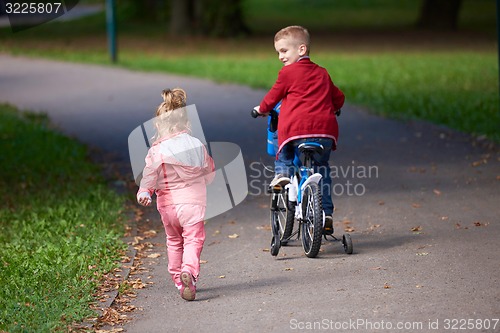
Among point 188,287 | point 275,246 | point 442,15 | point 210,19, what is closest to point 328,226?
point 275,246

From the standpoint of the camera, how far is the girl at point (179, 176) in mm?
6574

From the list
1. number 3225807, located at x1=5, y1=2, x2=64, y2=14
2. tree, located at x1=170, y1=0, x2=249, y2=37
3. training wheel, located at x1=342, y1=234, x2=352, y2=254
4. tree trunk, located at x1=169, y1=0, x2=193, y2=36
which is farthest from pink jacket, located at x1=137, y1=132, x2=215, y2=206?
tree trunk, located at x1=169, y1=0, x2=193, y2=36

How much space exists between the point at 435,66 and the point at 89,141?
11.9 meters

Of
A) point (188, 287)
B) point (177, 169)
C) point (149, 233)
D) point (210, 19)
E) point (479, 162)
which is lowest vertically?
point (210, 19)

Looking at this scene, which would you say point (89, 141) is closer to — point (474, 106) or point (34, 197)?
point (34, 197)

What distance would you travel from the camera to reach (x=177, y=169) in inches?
261

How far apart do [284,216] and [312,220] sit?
2.36 feet

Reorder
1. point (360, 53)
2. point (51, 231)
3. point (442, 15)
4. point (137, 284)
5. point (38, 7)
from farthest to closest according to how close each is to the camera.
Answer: point (442, 15) → point (360, 53) → point (38, 7) → point (51, 231) → point (137, 284)

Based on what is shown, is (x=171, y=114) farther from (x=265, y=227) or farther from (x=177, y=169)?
(x=265, y=227)

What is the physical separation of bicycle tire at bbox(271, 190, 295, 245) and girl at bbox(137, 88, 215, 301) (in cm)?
122

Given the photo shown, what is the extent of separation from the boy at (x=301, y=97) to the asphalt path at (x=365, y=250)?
96 centimetres

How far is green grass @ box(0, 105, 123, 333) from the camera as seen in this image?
6371mm

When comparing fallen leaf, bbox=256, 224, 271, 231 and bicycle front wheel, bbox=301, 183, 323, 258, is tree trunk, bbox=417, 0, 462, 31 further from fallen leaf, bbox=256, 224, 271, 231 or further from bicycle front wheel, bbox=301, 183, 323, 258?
bicycle front wheel, bbox=301, 183, 323, 258

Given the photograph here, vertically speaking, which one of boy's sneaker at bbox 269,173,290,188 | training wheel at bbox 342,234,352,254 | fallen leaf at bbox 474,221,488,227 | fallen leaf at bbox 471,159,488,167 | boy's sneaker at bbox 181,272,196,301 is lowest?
fallen leaf at bbox 471,159,488,167
